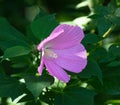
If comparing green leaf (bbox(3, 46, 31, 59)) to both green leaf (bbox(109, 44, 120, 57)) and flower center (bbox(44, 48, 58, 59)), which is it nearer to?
flower center (bbox(44, 48, 58, 59))

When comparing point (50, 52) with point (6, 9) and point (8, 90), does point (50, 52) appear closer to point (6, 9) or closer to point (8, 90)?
point (8, 90)

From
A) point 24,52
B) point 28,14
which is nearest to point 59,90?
point 24,52

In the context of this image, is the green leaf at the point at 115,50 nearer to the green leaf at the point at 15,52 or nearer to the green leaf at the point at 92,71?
the green leaf at the point at 92,71

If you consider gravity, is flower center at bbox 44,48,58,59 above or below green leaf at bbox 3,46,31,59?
below

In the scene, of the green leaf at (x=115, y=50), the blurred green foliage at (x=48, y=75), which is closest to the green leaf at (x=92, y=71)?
the blurred green foliage at (x=48, y=75)

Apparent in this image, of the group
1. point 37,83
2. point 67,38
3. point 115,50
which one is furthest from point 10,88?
point 115,50

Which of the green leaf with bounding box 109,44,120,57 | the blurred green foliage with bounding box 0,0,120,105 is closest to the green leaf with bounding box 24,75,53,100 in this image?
the blurred green foliage with bounding box 0,0,120,105
